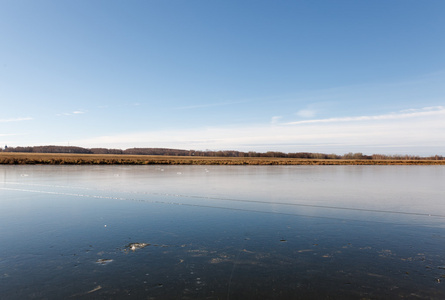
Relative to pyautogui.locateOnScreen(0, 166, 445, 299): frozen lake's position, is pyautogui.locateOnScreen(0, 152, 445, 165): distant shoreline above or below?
above

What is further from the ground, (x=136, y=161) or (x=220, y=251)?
(x=136, y=161)

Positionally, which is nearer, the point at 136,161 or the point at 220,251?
the point at 220,251

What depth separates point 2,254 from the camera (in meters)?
4.40

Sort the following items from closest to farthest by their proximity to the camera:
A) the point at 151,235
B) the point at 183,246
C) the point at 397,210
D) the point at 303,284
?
the point at 303,284 < the point at 183,246 < the point at 151,235 < the point at 397,210

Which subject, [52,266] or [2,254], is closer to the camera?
[52,266]

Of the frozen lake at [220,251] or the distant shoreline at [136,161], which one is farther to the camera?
the distant shoreline at [136,161]

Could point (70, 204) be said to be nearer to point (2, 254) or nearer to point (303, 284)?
point (2, 254)

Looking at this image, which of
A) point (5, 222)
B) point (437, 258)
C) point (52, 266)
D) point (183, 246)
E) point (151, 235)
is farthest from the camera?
point (5, 222)

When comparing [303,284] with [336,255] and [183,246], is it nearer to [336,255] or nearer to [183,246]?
[336,255]

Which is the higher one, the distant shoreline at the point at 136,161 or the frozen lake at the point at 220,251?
the distant shoreline at the point at 136,161

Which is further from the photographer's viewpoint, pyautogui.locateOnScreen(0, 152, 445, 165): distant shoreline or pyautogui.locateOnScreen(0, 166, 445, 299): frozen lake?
pyautogui.locateOnScreen(0, 152, 445, 165): distant shoreline

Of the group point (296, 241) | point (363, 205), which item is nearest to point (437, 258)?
point (296, 241)

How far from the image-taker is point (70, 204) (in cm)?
866

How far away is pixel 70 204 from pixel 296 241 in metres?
6.66
